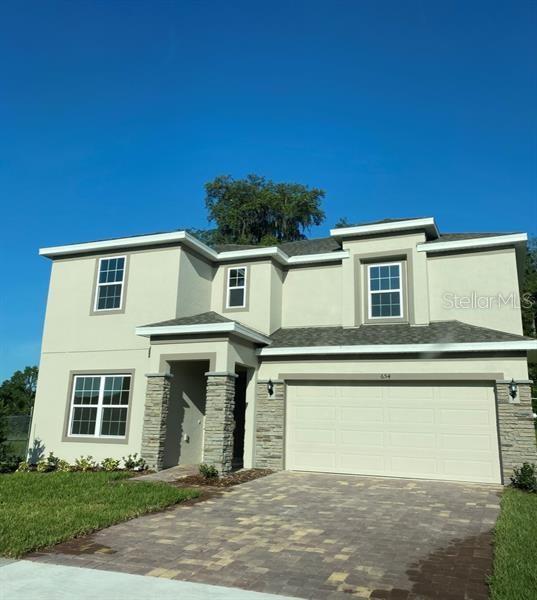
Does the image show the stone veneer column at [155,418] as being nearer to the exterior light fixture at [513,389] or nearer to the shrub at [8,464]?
the shrub at [8,464]

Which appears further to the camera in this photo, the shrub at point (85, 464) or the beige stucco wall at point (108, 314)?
the beige stucco wall at point (108, 314)

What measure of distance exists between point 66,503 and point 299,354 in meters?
6.99

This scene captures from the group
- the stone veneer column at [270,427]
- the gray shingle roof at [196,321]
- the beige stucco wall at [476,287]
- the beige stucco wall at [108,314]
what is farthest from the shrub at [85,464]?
the beige stucco wall at [476,287]

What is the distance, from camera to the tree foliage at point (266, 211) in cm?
3472

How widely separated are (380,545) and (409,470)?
6148 mm

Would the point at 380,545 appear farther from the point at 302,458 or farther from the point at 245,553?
the point at 302,458

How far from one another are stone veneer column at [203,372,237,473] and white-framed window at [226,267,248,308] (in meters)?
3.85

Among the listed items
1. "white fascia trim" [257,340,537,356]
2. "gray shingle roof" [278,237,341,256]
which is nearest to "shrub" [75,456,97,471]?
"white fascia trim" [257,340,537,356]

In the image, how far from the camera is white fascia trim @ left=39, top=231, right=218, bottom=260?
1462cm

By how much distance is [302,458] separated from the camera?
13.0 meters

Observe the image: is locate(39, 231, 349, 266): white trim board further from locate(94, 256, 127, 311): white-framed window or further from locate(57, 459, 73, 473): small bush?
locate(57, 459, 73, 473): small bush

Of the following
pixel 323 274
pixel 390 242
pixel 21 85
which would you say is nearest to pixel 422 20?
pixel 390 242
